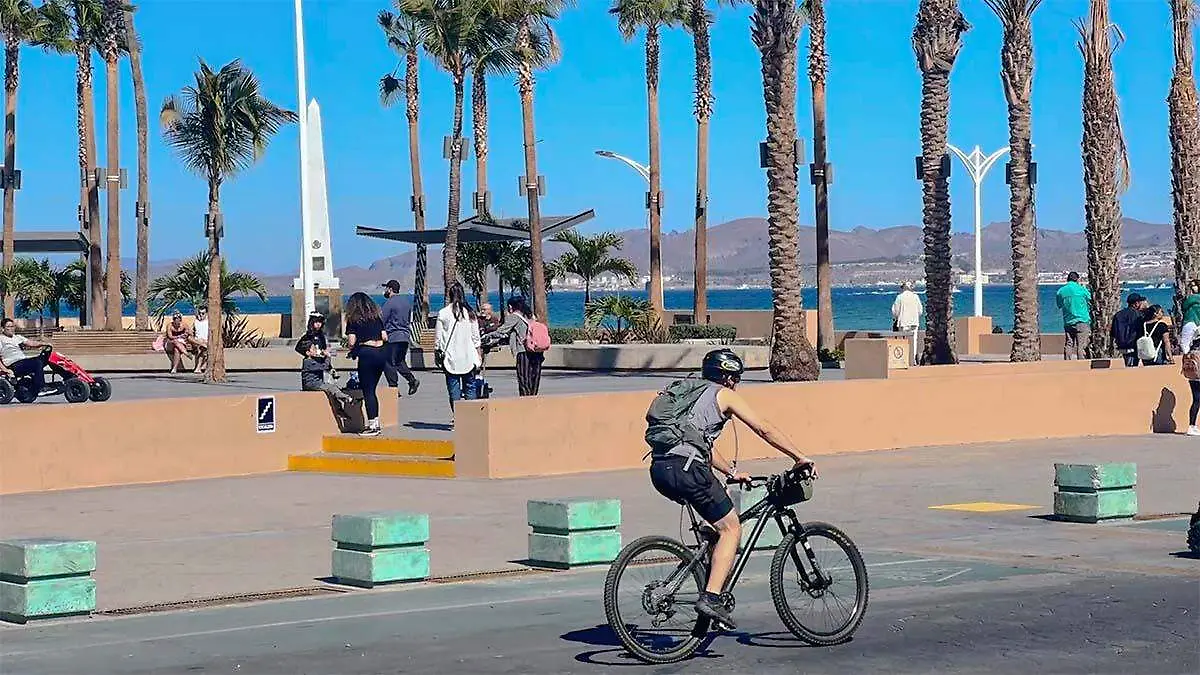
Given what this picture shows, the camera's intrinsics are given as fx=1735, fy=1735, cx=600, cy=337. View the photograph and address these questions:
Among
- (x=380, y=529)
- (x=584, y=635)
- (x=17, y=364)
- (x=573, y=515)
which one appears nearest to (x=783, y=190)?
(x=17, y=364)

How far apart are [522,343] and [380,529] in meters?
8.77

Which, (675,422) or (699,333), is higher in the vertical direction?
(699,333)

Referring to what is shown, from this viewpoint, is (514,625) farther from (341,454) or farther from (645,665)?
(341,454)

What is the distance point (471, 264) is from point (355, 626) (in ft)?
141

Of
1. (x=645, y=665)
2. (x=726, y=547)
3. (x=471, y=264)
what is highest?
(x=471, y=264)

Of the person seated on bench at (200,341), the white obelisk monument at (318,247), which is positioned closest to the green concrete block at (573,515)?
the person seated on bench at (200,341)

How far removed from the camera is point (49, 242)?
55.6m

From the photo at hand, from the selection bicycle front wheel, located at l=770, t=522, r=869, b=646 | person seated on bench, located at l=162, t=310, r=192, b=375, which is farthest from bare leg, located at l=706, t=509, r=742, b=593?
person seated on bench, located at l=162, t=310, r=192, b=375

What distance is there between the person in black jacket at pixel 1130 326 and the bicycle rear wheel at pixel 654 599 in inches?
694

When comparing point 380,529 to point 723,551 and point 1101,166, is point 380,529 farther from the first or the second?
point 1101,166

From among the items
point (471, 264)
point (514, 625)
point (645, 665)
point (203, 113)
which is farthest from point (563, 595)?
point (471, 264)

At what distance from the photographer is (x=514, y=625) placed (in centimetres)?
1010

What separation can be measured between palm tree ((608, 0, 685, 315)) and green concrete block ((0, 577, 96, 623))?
40.8m

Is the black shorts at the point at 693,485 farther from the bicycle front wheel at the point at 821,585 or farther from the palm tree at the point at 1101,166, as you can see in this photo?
the palm tree at the point at 1101,166
